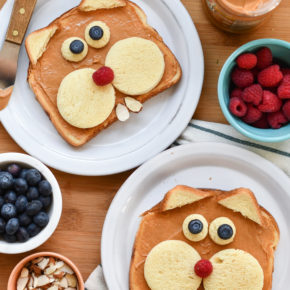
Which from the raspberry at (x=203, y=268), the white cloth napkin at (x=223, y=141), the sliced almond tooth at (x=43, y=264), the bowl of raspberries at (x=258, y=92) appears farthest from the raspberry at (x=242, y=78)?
the sliced almond tooth at (x=43, y=264)

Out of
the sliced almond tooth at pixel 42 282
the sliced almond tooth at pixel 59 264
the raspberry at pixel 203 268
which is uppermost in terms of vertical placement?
the raspberry at pixel 203 268

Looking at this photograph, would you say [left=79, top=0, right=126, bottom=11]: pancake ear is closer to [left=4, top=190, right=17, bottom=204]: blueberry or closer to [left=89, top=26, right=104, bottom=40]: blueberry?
[left=89, top=26, right=104, bottom=40]: blueberry

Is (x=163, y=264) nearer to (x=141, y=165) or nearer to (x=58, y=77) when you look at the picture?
(x=141, y=165)

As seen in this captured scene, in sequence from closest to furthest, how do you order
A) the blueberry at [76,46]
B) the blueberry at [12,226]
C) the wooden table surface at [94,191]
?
1. the blueberry at [12,226]
2. the blueberry at [76,46]
3. the wooden table surface at [94,191]

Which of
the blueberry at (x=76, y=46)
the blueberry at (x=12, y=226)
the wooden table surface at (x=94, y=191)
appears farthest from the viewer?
the wooden table surface at (x=94, y=191)

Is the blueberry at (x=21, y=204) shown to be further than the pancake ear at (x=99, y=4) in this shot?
No

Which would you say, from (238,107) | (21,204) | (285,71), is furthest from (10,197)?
(285,71)

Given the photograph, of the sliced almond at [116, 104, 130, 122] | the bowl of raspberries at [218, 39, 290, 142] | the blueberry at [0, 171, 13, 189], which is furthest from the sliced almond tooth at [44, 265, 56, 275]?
the bowl of raspberries at [218, 39, 290, 142]

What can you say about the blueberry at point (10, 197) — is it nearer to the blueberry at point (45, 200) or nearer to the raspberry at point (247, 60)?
the blueberry at point (45, 200)

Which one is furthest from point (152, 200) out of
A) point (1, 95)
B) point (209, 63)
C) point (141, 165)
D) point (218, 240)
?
point (1, 95)
